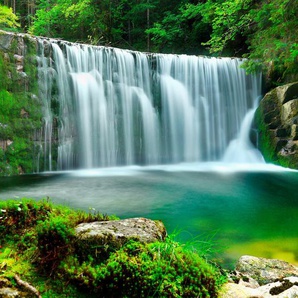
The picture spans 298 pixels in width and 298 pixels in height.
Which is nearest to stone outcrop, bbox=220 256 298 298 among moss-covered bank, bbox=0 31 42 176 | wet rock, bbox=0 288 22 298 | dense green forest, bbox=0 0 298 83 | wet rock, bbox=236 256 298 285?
wet rock, bbox=236 256 298 285

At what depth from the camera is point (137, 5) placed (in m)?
25.4

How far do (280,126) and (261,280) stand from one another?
1184 centimetres

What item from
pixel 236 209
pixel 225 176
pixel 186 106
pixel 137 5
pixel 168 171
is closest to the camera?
pixel 236 209

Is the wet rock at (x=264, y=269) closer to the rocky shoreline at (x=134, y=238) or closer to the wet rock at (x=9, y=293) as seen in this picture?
the rocky shoreline at (x=134, y=238)

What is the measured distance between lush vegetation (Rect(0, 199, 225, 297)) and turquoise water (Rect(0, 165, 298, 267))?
99cm

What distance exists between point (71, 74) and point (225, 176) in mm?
8262

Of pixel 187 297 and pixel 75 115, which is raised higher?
pixel 75 115

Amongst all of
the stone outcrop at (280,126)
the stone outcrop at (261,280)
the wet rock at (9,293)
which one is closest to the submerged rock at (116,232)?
the wet rock at (9,293)

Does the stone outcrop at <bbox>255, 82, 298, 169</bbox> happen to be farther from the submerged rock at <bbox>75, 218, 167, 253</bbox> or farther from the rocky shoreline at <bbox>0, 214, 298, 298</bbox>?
the submerged rock at <bbox>75, 218, 167, 253</bbox>

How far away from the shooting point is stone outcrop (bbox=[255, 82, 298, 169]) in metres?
12.8

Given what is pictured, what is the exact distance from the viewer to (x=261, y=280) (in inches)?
120

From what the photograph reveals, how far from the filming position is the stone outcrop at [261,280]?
223 centimetres

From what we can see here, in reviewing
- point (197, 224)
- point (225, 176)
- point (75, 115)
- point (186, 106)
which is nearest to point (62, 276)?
point (197, 224)

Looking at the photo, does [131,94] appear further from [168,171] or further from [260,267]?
[260,267]
